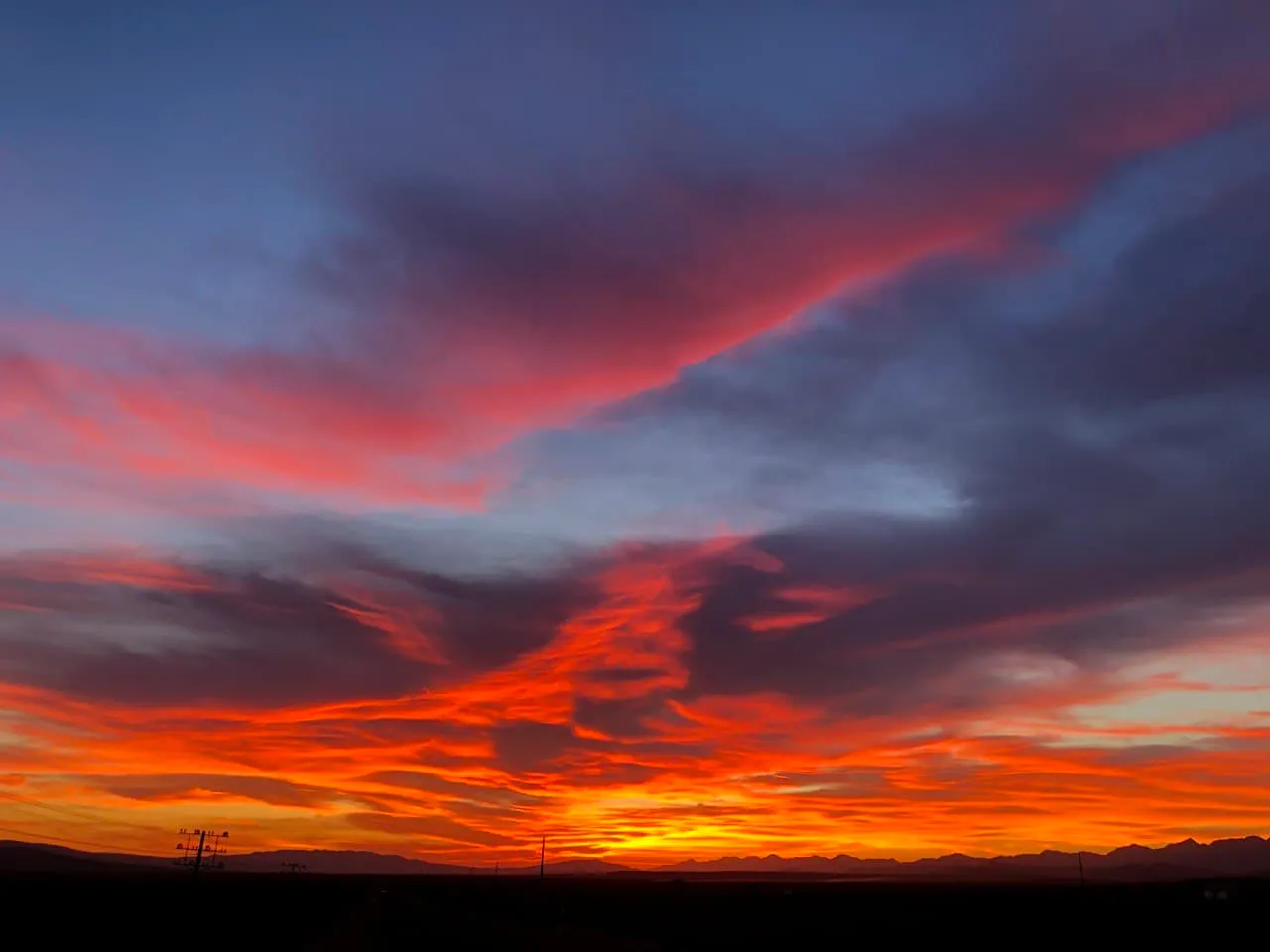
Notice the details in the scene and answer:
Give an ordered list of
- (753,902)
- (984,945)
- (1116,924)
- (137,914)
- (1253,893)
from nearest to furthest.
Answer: (984,945) → (1116,924) → (137,914) → (1253,893) → (753,902)

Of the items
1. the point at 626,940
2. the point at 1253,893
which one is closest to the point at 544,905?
the point at 626,940

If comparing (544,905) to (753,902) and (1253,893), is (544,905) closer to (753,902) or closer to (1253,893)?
(753,902)

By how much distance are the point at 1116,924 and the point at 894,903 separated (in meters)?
66.4

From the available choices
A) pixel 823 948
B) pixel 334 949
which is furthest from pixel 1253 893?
pixel 334 949

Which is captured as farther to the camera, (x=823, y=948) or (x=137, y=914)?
(x=137, y=914)

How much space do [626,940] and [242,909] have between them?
211 ft

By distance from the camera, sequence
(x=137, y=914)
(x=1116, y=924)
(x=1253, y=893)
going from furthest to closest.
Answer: (x=1253, y=893) → (x=137, y=914) → (x=1116, y=924)

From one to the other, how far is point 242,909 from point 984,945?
94.0 m

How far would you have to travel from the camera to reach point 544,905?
514ft

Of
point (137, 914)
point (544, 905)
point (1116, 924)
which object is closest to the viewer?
point (1116, 924)

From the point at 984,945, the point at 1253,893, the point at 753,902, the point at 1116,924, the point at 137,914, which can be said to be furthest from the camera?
the point at 753,902

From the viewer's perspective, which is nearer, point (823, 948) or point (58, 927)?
point (823, 948)

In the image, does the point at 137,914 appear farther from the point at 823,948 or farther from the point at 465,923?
the point at 823,948

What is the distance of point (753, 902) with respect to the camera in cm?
16712
